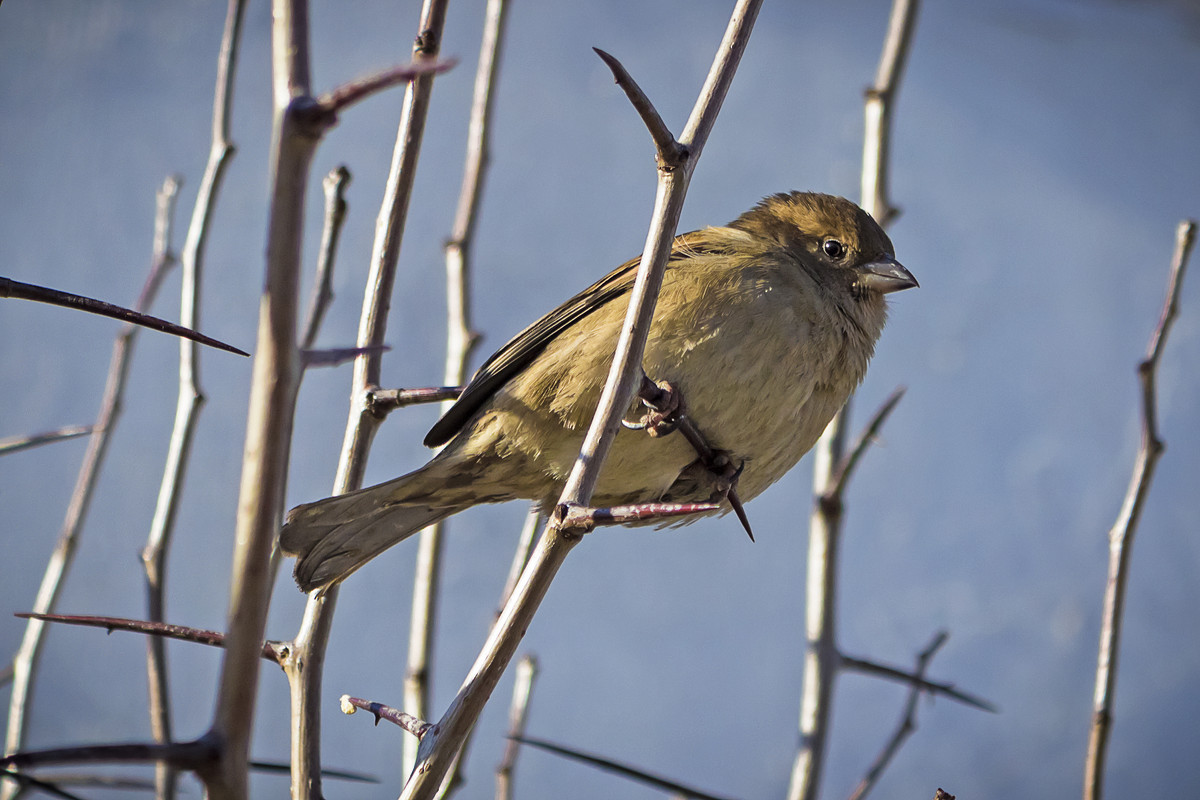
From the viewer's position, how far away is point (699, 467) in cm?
283

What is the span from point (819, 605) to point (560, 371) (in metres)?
0.94

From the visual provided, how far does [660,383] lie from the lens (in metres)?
2.55

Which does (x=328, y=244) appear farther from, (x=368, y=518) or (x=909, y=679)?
(x=909, y=679)

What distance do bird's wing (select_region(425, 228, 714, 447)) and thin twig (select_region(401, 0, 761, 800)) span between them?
4.68 feet

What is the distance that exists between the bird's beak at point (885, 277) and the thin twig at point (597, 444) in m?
1.91

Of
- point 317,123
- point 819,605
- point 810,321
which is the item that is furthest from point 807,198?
point 317,123

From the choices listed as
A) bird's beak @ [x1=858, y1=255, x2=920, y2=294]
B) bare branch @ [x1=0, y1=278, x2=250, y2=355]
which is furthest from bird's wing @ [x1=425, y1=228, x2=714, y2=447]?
bare branch @ [x1=0, y1=278, x2=250, y2=355]

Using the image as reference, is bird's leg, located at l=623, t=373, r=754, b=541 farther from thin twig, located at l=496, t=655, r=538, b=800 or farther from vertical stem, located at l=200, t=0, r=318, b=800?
vertical stem, located at l=200, t=0, r=318, b=800

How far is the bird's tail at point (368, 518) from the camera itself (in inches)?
97.1

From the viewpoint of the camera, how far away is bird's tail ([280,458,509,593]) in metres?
2.47

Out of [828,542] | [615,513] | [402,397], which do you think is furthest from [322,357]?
[828,542]

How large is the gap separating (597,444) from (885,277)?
83.3 inches

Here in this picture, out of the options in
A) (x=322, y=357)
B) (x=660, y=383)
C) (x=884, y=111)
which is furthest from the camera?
(x=884, y=111)

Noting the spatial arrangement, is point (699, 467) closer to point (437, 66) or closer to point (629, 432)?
point (629, 432)
